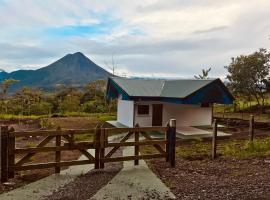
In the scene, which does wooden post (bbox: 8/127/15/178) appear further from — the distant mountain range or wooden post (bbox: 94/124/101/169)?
the distant mountain range

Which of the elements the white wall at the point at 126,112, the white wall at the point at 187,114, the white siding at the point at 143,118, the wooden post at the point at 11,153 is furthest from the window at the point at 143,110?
the wooden post at the point at 11,153

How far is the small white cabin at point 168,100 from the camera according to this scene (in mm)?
21469

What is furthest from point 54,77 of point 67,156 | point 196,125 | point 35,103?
point 67,156

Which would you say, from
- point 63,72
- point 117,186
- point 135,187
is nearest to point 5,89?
point 117,186

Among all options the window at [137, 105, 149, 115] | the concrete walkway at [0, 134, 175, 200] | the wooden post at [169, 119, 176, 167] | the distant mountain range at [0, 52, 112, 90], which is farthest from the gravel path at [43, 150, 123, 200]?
the distant mountain range at [0, 52, 112, 90]

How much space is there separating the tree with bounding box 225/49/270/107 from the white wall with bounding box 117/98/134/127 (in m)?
18.3

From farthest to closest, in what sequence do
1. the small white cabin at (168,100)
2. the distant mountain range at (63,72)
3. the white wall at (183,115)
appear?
the distant mountain range at (63,72), the white wall at (183,115), the small white cabin at (168,100)

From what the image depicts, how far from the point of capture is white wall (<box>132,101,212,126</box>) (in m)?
23.2

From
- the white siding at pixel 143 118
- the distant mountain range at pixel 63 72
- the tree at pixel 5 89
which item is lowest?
the white siding at pixel 143 118

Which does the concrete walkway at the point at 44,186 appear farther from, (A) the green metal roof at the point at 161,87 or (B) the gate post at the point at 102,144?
(A) the green metal roof at the point at 161,87

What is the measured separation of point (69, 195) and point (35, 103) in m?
31.4

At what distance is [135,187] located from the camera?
7844 millimetres

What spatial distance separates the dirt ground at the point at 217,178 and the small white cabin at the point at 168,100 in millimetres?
10203

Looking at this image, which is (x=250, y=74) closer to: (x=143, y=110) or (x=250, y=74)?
(x=250, y=74)
